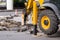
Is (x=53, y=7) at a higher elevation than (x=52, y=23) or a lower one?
higher

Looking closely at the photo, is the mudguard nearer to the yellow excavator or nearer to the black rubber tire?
the yellow excavator

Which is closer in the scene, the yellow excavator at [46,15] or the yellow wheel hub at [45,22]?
the yellow excavator at [46,15]

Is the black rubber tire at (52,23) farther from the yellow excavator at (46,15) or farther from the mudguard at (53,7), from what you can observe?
the mudguard at (53,7)

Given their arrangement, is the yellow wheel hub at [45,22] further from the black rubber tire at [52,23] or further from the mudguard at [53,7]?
the mudguard at [53,7]

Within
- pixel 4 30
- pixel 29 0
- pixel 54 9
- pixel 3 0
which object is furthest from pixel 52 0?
pixel 3 0

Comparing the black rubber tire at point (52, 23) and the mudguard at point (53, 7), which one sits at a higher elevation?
the mudguard at point (53, 7)

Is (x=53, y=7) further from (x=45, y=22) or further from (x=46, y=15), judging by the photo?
(x=45, y=22)

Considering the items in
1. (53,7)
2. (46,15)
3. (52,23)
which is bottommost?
(52,23)

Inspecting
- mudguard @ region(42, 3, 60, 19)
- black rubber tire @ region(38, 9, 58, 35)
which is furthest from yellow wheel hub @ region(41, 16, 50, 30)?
mudguard @ region(42, 3, 60, 19)

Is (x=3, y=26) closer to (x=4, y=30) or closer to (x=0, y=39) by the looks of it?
(x=4, y=30)

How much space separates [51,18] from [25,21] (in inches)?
169

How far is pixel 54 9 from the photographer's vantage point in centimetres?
1104

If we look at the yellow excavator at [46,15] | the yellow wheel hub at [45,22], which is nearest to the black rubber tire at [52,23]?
the yellow excavator at [46,15]

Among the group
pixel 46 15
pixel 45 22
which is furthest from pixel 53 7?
pixel 45 22
